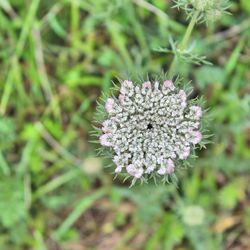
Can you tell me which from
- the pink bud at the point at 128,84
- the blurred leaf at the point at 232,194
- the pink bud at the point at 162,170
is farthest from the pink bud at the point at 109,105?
the blurred leaf at the point at 232,194

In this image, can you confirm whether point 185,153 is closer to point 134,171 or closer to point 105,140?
point 134,171

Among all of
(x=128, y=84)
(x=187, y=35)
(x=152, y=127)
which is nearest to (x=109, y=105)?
(x=128, y=84)

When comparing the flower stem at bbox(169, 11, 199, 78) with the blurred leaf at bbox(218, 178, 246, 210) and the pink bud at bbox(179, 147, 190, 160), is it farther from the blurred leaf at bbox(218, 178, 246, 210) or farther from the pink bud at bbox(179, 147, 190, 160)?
the blurred leaf at bbox(218, 178, 246, 210)

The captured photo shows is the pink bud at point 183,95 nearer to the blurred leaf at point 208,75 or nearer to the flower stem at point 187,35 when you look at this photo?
the flower stem at point 187,35

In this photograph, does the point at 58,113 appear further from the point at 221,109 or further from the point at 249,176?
the point at 249,176

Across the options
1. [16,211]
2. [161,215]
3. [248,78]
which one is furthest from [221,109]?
[16,211]

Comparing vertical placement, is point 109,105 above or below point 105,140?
above

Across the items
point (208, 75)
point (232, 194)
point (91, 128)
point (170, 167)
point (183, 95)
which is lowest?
point (232, 194)
